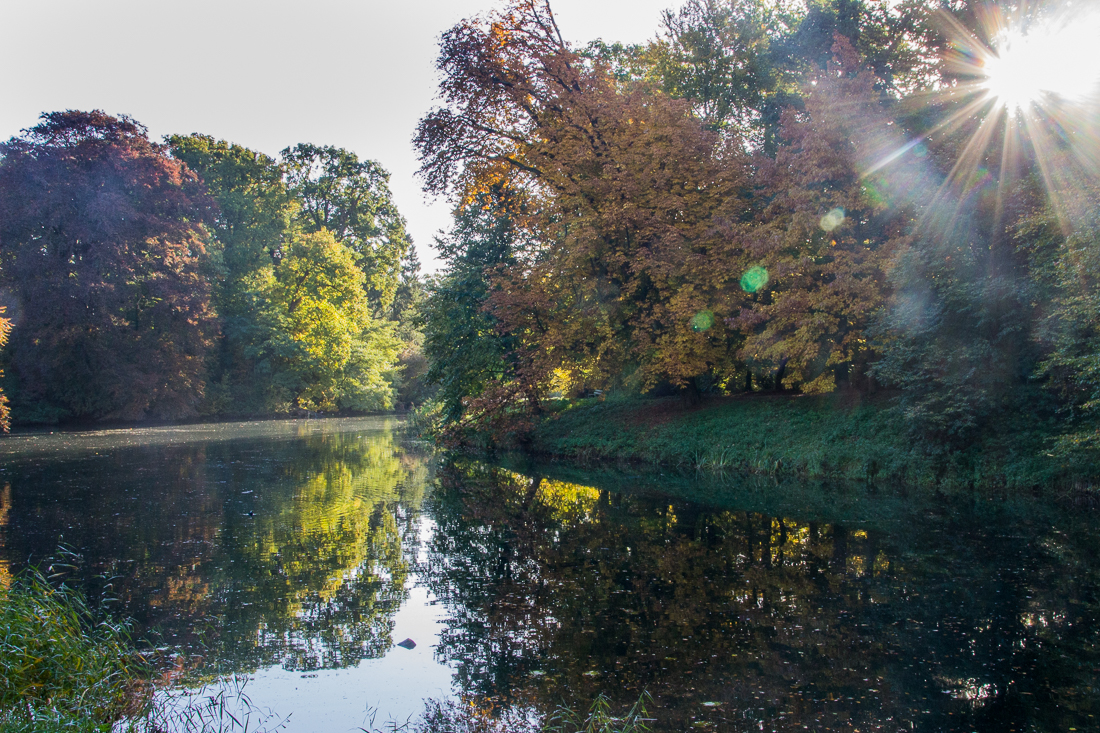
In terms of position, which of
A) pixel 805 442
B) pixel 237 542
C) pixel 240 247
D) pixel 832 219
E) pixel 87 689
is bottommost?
pixel 237 542

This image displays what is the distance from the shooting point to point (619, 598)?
7496mm

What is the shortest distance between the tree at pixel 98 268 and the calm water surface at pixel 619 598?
25487 millimetres

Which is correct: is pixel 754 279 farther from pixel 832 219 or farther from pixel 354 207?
pixel 354 207

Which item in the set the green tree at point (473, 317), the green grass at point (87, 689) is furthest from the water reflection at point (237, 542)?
the green tree at point (473, 317)

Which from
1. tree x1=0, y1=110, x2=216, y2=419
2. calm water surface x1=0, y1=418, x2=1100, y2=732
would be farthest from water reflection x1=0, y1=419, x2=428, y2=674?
tree x1=0, y1=110, x2=216, y2=419

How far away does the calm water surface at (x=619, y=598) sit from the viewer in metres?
5.20

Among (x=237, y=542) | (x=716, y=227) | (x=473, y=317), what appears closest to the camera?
(x=237, y=542)

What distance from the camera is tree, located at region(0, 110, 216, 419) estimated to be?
35938mm

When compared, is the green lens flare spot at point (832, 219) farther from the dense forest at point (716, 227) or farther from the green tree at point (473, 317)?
the green tree at point (473, 317)

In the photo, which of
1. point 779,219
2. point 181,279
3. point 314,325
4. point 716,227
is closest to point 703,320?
point 716,227

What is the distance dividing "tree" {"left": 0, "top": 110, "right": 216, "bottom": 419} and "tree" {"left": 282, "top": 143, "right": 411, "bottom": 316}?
51.0ft

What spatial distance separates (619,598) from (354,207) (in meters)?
55.6

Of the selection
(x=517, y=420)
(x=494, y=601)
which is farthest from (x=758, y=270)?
(x=494, y=601)

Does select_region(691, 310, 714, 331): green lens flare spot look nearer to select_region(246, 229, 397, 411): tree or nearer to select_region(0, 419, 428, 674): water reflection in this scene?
select_region(0, 419, 428, 674): water reflection
